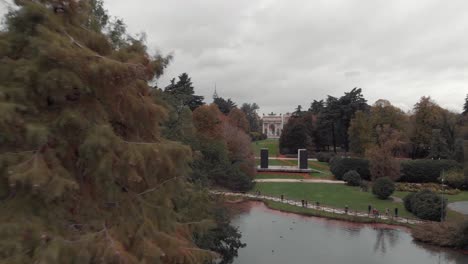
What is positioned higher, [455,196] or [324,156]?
[324,156]

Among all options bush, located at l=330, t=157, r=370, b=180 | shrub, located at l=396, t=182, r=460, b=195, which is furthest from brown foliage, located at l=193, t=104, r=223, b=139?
shrub, located at l=396, t=182, r=460, b=195

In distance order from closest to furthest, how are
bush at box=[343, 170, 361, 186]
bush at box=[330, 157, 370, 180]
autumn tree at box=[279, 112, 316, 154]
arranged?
1. bush at box=[343, 170, 361, 186]
2. bush at box=[330, 157, 370, 180]
3. autumn tree at box=[279, 112, 316, 154]

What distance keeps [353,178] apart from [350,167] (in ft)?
9.42

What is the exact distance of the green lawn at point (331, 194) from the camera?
27.8 metres

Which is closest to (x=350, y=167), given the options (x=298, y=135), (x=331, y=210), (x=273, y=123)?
(x=331, y=210)

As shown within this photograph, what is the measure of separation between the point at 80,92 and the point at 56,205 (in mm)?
1306

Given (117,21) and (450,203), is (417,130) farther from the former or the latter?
(117,21)

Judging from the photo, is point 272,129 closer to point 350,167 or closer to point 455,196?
point 350,167

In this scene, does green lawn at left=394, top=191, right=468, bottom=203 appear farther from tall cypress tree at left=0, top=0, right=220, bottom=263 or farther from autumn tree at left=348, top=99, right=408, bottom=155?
tall cypress tree at left=0, top=0, right=220, bottom=263

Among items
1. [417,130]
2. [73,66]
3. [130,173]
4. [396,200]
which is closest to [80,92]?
[73,66]

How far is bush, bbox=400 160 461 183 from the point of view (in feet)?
119

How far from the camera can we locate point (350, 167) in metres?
38.6

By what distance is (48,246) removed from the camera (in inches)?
144

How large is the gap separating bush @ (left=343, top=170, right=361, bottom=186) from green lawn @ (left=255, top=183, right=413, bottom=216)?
0.81 meters
